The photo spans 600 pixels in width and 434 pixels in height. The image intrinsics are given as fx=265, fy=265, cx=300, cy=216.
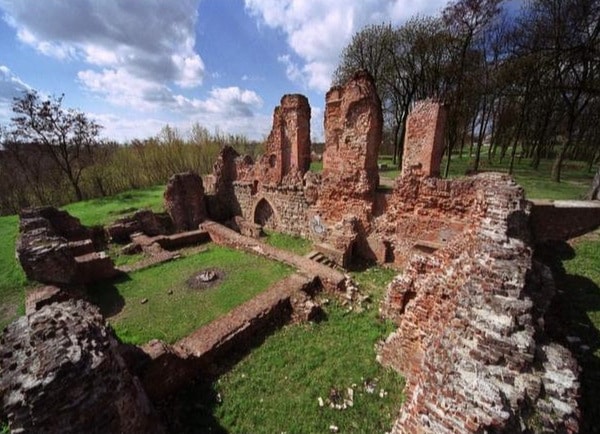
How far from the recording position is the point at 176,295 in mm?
8102

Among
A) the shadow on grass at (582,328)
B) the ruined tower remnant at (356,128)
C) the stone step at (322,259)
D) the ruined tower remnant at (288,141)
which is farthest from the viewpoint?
the ruined tower remnant at (288,141)

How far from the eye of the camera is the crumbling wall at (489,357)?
239cm

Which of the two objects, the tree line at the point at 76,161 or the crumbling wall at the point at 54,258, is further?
the tree line at the point at 76,161

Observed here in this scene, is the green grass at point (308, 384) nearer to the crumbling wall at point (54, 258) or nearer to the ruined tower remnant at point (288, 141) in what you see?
the crumbling wall at point (54, 258)

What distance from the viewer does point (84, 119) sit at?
21.1 meters

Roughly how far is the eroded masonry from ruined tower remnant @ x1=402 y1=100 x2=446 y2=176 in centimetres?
5

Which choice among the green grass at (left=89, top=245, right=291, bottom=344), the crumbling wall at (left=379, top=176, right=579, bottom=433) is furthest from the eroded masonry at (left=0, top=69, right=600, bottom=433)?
the green grass at (left=89, top=245, right=291, bottom=344)

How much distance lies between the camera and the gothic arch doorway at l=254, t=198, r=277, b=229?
1433 cm

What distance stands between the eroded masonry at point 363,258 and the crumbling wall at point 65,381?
18 mm

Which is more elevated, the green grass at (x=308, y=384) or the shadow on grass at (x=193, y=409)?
the green grass at (x=308, y=384)

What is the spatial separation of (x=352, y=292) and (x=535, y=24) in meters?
19.5

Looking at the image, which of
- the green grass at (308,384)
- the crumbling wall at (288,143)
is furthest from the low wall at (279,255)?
the crumbling wall at (288,143)

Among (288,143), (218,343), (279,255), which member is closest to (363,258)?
(279,255)

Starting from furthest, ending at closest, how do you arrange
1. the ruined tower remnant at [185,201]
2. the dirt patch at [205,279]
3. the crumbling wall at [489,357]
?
1. the ruined tower remnant at [185,201]
2. the dirt patch at [205,279]
3. the crumbling wall at [489,357]
